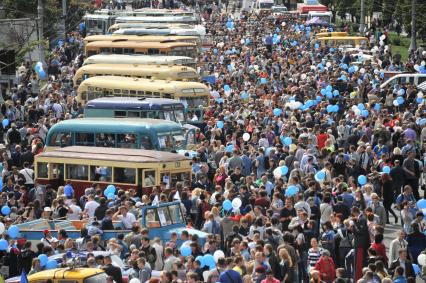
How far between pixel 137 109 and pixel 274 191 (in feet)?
40.4

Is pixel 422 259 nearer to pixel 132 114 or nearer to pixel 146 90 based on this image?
pixel 132 114

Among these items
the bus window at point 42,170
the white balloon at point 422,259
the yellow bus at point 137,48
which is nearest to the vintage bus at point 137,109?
the bus window at point 42,170

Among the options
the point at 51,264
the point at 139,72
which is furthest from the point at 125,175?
the point at 139,72

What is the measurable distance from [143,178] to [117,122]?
522cm

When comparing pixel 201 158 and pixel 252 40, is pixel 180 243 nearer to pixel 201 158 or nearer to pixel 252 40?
pixel 201 158

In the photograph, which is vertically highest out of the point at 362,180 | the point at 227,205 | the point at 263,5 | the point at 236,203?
the point at 236,203

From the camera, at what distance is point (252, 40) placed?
251 ft

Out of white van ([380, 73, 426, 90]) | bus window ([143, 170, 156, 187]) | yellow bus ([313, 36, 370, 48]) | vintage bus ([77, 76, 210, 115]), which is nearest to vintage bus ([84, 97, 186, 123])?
vintage bus ([77, 76, 210, 115])

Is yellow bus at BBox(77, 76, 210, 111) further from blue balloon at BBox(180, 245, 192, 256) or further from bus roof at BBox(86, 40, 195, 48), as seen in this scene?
blue balloon at BBox(180, 245, 192, 256)

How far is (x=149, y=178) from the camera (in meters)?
34.5

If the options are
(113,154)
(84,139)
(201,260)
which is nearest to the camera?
(201,260)

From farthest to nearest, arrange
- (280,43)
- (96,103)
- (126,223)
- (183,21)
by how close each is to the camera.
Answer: (183,21)
(280,43)
(96,103)
(126,223)

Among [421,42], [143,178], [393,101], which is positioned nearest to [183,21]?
[421,42]

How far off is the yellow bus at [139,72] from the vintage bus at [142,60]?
674 mm
